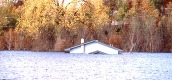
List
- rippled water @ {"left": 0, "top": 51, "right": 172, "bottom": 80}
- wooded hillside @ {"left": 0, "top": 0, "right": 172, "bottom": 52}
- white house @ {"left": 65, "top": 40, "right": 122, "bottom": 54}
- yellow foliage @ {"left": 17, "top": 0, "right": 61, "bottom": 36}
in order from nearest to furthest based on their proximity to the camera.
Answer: rippled water @ {"left": 0, "top": 51, "right": 172, "bottom": 80}
white house @ {"left": 65, "top": 40, "right": 122, "bottom": 54}
yellow foliage @ {"left": 17, "top": 0, "right": 61, "bottom": 36}
wooded hillside @ {"left": 0, "top": 0, "right": 172, "bottom": 52}

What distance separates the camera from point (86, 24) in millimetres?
65938

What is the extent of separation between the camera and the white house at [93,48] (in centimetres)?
5969

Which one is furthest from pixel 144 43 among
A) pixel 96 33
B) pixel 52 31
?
pixel 52 31

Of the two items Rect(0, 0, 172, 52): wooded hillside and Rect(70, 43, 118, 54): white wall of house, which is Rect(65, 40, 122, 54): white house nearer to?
Rect(70, 43, 118, 54): white wall of house

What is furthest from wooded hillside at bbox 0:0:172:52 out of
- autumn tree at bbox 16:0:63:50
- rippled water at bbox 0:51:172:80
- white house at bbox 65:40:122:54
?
rippled water at bbox 0:51:172:80

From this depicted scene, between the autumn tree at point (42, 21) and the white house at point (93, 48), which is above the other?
the autumn tree at point (42, 21)

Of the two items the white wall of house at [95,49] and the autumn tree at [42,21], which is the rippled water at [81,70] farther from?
the autumn tree at [42,21]

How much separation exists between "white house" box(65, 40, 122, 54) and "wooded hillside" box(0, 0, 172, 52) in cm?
317

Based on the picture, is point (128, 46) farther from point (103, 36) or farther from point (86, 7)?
point (86, 7)

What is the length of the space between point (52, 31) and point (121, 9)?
14.3 metres

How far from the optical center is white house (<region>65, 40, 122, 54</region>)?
196ft

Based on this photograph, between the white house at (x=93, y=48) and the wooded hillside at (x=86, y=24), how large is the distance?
10.4 ft

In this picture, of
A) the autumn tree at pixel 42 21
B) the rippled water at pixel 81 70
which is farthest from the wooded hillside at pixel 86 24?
the rippled water at pixel 81 70

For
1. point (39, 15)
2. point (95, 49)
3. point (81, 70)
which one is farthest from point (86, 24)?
point (81, 70)
